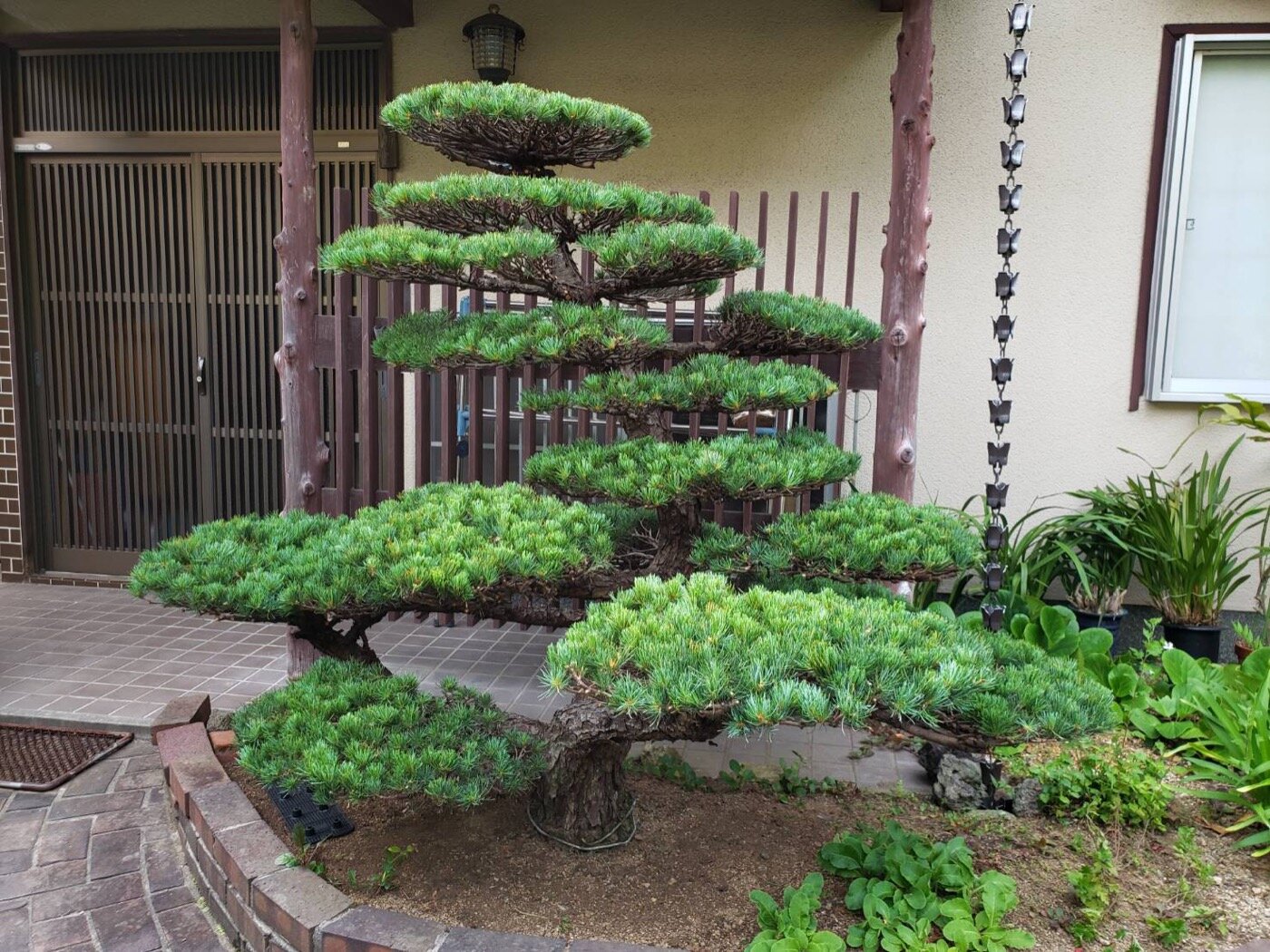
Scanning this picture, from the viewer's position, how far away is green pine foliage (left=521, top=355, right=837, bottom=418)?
2.71 meters

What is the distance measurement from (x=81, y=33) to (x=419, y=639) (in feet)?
14.8

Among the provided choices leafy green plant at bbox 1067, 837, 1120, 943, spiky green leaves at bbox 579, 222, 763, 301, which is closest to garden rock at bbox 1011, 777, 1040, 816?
leafy green plant at bbox 1067, 837, 1120, 943

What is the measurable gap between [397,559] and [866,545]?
51.8 inches

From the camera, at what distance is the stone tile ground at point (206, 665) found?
3820mm

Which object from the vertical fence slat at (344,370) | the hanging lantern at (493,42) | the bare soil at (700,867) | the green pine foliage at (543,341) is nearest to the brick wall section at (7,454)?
the vertical fence slat at (344,370)

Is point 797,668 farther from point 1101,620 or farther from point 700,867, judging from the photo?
point 1101,620

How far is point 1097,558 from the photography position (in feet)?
15.8

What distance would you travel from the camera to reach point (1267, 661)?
3648 millimetres

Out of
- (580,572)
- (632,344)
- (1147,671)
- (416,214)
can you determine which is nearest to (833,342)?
(632,344)

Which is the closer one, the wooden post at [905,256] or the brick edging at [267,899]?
the brick edging at [267,899]

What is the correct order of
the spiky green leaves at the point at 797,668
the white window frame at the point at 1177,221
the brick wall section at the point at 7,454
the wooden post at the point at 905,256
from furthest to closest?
1. the brick wall section at the point at 7,454
2. the white window frame at the point at 1177,221
3. the wooden post at the point at 905,256
4. the spiky green leaves at the point at 797,668

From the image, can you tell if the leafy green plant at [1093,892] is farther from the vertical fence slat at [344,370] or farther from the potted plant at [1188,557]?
the vertical fence slat at [344,370]

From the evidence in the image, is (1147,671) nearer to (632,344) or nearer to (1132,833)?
(1132,833)

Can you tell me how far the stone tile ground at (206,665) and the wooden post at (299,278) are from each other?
1.69 ft
